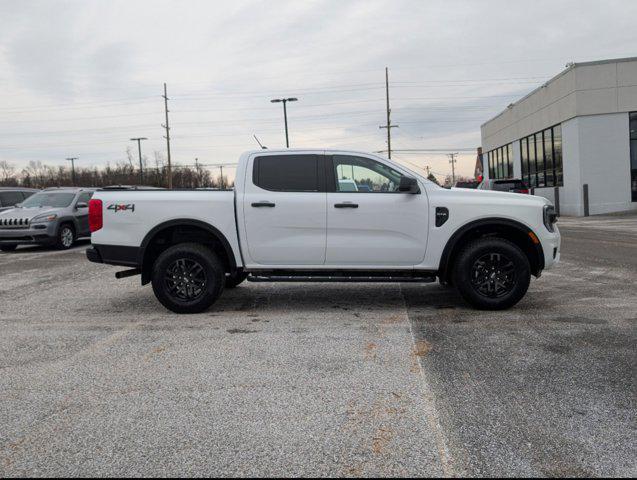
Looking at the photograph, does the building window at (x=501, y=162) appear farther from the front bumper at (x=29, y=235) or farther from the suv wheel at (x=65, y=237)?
the front bumper at (x=29, y=235)

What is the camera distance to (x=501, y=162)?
41.0 meters

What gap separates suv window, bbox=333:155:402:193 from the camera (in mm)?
6574

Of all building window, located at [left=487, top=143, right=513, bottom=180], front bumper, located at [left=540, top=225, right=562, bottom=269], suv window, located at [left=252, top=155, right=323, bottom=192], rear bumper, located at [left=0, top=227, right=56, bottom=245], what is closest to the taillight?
suv window, located at [left=252, top=155, right=323, bottom=192]

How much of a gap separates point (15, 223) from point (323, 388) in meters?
13.3

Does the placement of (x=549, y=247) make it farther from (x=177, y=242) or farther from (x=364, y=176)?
(x=177, y=242)

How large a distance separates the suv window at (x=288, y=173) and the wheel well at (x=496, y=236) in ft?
5.55

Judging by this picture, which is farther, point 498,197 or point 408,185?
point 498,197

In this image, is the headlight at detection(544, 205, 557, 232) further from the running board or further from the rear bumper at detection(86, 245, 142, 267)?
the rear bumper at detection(86, 245, 142, 267)

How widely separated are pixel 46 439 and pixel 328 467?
65.2 inches

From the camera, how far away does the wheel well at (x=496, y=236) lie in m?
6.45

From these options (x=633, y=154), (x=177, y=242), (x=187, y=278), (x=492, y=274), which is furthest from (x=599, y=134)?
(x=187, y=278)

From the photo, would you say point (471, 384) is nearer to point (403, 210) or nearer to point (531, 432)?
point (531, 432)

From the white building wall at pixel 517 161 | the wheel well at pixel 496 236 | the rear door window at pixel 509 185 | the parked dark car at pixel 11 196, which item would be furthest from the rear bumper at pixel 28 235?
the white building wall at pixel 517 161

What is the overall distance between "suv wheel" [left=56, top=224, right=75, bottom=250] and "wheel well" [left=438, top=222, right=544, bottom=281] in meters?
11.8
